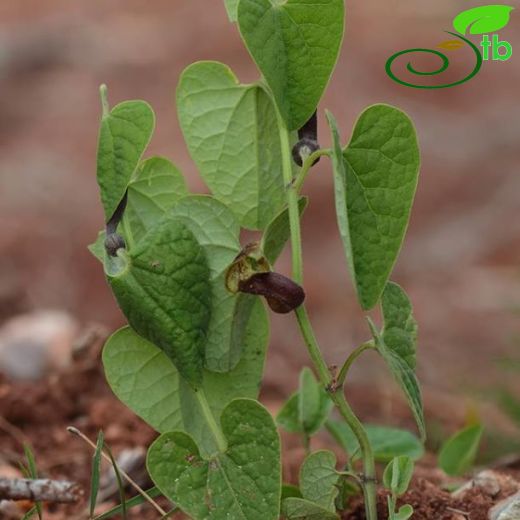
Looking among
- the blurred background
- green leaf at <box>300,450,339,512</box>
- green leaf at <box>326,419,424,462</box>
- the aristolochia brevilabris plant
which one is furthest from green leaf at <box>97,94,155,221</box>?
the blurred background

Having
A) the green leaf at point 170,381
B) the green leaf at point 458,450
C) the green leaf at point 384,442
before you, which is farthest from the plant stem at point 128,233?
the green leaf at point 458,450

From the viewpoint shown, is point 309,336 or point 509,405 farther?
point 509,405

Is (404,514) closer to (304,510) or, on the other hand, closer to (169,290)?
(304,510)

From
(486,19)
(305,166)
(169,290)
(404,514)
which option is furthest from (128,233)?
(486,19)

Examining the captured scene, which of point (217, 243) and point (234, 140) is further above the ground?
point (234, 140)

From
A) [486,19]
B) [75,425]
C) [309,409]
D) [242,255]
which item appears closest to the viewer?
[242,255]

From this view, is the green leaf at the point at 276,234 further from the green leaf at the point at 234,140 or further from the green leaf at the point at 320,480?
the green leaf at the point at 320,480

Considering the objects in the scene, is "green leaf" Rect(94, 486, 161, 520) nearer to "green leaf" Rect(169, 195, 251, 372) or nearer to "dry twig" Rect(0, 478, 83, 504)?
"dry twig" Rect(0, 478, 83, 504)
